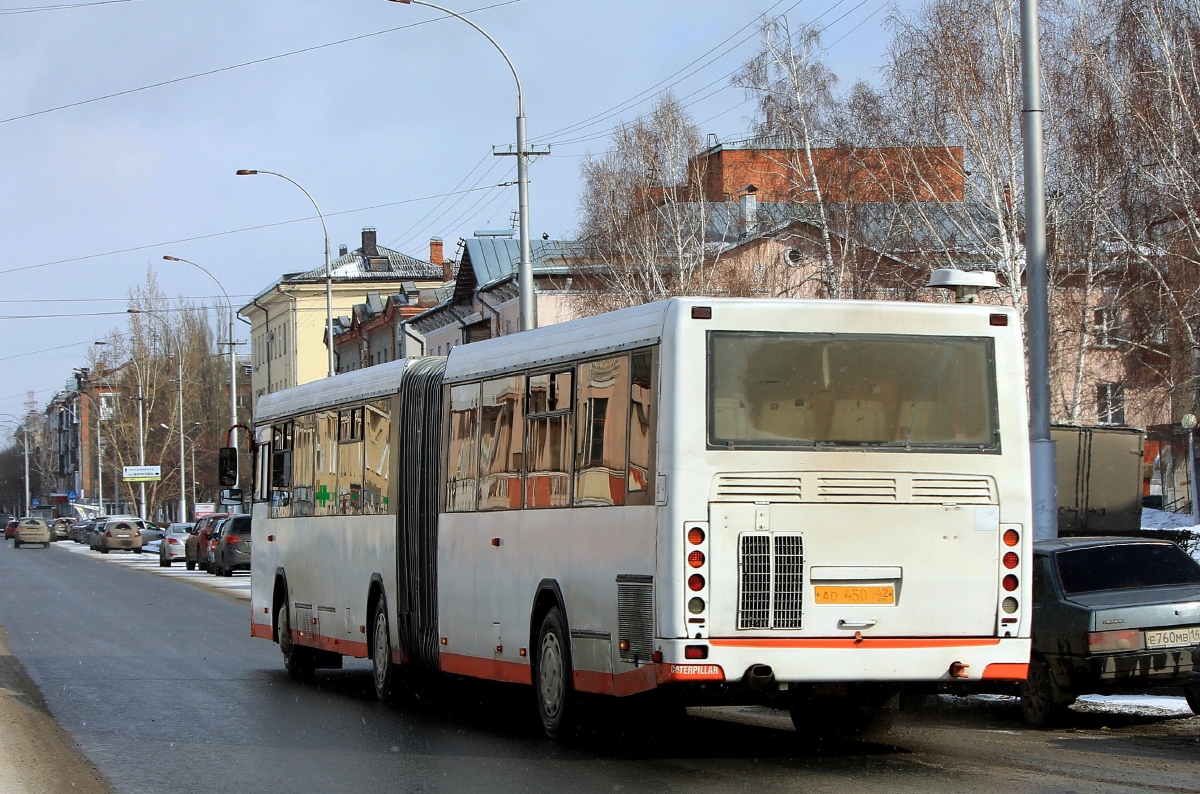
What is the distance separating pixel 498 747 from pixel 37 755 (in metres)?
3.24

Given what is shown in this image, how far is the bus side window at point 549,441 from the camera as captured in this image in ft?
39.4

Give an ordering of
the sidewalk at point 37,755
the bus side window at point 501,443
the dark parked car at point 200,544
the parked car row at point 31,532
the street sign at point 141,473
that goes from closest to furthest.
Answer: the sidewalk at point 37,755 → the bus side window at point 501,443 → the dark parked car at point 200,544 → the parked car row at point 31,532 → the street sign at point 141,473

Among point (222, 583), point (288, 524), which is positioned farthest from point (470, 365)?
point (222, 583)

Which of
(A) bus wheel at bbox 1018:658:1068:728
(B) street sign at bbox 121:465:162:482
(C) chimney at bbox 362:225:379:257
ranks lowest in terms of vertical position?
(A) bus wheel at bbox 1018:658:1068:728

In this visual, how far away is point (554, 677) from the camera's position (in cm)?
1208

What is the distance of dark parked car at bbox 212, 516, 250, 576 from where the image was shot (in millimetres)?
47781

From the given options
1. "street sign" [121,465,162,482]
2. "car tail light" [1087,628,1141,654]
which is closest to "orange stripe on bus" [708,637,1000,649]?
"car tail light" [1087,628,1141,654]

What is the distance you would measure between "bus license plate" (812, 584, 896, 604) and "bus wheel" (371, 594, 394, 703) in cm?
647

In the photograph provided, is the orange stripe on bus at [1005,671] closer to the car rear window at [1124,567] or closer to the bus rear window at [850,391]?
the bus rear window at [850,391]

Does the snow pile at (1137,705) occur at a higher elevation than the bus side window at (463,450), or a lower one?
lower

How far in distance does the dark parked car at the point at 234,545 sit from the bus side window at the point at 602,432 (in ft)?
121

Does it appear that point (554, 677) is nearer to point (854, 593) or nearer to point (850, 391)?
point (854, 593)

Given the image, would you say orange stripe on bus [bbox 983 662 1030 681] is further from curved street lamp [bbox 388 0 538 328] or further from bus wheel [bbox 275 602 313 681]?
curved street lamp [bbox 388 0 538 328]

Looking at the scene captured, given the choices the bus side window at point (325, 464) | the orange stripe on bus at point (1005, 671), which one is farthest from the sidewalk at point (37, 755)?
the orange stripe on bus at point (1005, 671)
